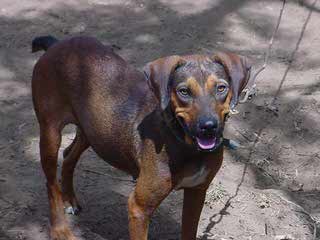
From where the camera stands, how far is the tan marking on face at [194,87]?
386cm

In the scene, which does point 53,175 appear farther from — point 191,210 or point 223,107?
point 223,107

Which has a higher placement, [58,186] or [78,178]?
[58,186]

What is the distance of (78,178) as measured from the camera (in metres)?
5.98

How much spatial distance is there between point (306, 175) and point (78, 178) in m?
2.14

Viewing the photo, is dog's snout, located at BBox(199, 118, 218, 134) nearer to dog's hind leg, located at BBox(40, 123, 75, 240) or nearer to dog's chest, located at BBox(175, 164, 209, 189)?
dog's chest, located at BBox(175, 164, 209, 189)

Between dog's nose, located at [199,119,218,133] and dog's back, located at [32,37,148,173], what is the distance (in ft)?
2.72

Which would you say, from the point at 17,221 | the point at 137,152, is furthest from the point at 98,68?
the point at 17,221

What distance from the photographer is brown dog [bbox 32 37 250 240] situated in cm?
390

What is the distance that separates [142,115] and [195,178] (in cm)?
54

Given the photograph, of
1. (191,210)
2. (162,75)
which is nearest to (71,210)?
(191,210)

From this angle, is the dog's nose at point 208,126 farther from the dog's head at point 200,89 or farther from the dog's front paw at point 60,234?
the dog's front paw at point 60,234

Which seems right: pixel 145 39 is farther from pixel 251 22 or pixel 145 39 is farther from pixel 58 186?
pixel 58 186

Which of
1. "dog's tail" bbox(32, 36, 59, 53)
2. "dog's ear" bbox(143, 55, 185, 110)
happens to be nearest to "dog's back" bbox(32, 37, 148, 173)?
"dog's tail" bbox(32, 36, 59, 53)

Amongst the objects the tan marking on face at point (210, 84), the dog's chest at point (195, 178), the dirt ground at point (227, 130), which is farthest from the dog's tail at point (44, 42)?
the tan marking on face at point (210, 84)
